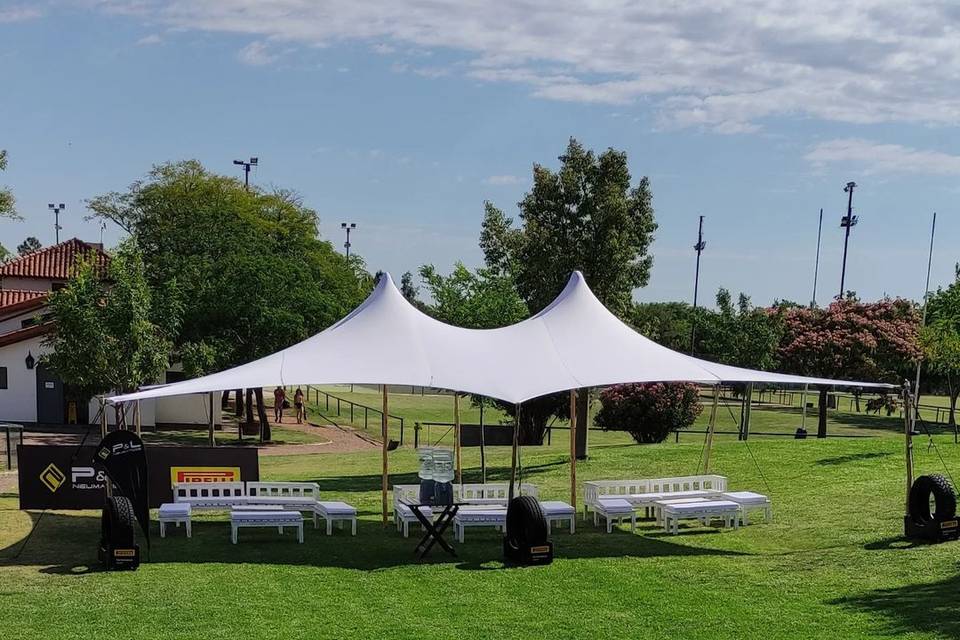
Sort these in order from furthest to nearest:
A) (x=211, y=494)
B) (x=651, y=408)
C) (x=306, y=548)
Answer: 1. (x=651, y=408)
2. (x=211, y=494)
3. (x=306, y=548)

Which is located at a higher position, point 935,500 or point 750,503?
point 935,500

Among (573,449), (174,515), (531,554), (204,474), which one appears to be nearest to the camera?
(531,554)

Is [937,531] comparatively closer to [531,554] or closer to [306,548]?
[531,554]

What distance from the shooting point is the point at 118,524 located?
11.2 meters

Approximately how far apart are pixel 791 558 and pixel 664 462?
9239 mm

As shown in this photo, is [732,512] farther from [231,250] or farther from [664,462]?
[231,250]

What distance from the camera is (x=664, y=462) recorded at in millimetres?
20984

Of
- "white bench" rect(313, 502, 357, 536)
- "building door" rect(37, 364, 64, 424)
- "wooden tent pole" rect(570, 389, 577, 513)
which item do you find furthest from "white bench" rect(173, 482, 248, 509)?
"building door" rect(37, 364, 64, 424)

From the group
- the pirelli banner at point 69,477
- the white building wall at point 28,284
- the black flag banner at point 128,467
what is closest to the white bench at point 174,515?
the black flag banner at point 128,467

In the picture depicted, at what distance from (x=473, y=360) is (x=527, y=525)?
2779 mm

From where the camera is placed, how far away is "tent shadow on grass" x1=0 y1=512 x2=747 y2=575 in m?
11.7

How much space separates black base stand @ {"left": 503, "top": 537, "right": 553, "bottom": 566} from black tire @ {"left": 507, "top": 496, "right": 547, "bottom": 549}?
4 centimetres

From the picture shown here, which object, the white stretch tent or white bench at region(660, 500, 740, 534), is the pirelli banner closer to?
the white stretch tent

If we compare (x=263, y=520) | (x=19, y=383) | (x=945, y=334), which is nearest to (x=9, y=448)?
(x=263, y=520)
